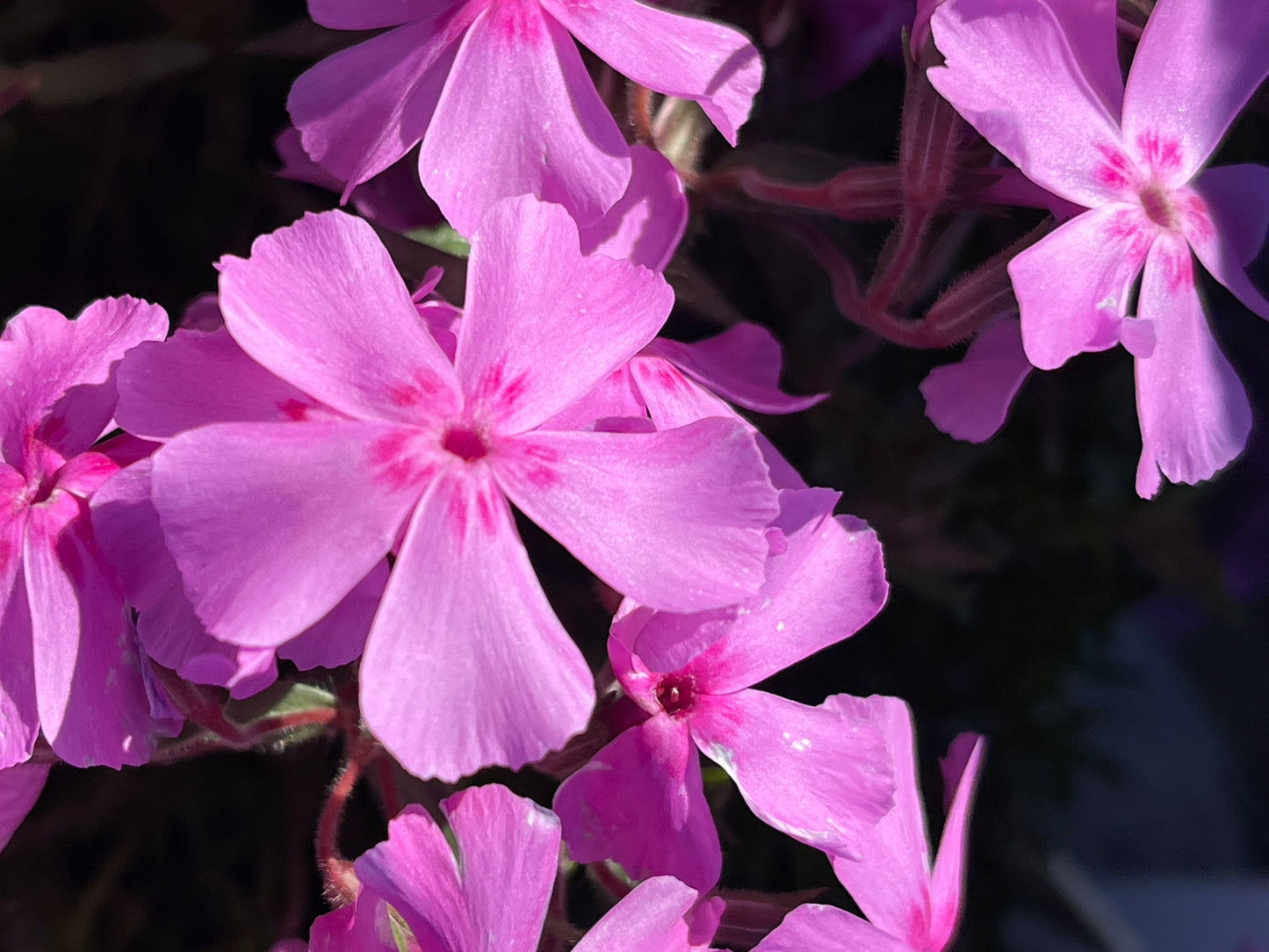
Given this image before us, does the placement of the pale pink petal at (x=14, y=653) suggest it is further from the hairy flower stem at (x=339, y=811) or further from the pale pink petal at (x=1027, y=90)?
the pale pink petal at (x=1027, y=90)

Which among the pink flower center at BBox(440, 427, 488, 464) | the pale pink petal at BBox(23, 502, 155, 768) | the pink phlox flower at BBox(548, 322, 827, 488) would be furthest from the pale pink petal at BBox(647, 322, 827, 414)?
the pale pink petal at BBox(23, 502, 155, 768)

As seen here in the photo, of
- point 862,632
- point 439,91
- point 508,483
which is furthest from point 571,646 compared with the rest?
point 862,632

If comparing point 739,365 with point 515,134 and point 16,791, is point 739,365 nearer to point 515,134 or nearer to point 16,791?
point 515,134

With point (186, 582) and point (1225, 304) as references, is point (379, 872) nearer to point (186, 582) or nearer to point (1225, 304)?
point (186, 582)

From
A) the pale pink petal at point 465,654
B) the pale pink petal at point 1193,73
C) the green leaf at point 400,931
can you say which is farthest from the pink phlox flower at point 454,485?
the pale pink petal at point 1193,73

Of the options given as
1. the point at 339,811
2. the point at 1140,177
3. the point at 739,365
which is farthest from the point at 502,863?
the point at 1140,177

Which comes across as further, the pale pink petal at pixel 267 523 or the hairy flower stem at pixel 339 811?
the hairy flower stem at pixel 339 811
